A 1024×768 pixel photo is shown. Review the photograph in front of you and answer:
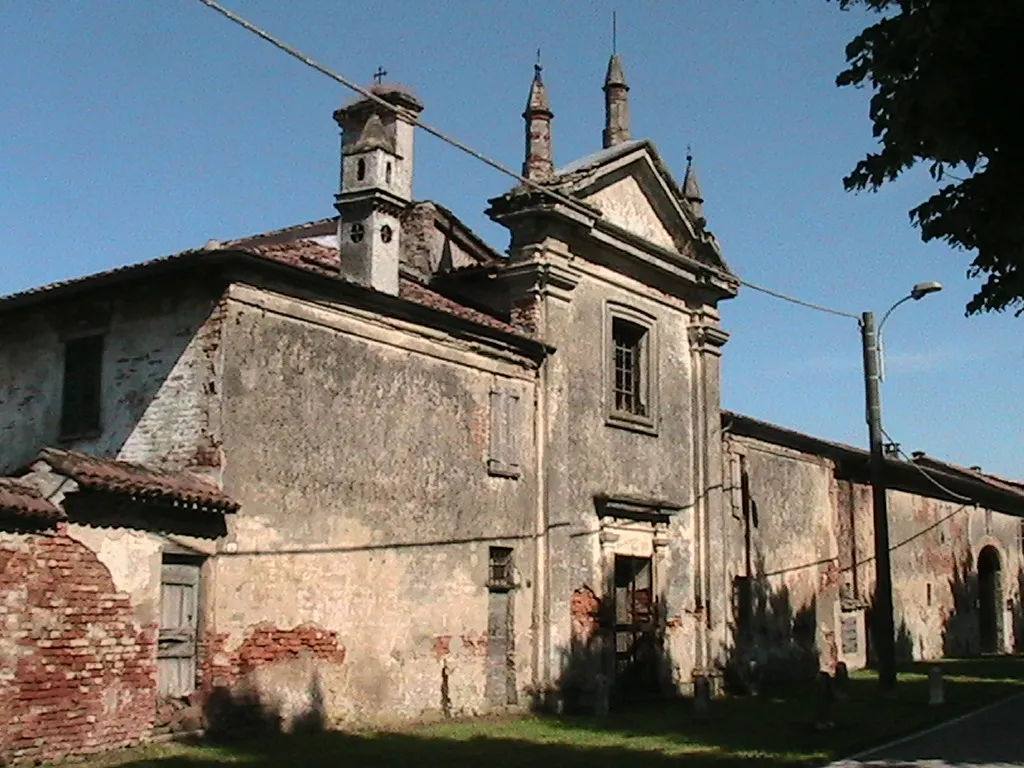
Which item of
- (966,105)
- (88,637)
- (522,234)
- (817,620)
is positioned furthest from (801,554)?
(966,105)

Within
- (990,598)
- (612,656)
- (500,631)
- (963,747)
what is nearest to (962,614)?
(990,598)

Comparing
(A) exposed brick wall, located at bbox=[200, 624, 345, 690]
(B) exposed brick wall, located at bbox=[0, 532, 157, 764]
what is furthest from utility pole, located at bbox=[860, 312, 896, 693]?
(B) exposed brick wall, located at bbox=[0, 532, 157, 764]

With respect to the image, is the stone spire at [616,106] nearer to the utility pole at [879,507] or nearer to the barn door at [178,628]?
the utility pole at [879,507]

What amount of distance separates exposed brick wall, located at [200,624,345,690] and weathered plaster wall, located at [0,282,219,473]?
1.96 m

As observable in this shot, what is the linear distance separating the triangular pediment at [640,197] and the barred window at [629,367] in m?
1.51

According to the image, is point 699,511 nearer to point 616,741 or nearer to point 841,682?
point 841,682

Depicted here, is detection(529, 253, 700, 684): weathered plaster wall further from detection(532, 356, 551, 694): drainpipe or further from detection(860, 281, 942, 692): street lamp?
detection(860, 281, 942, 692): street lamp

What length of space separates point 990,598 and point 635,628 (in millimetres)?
20210

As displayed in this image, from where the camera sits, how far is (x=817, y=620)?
2667 cm

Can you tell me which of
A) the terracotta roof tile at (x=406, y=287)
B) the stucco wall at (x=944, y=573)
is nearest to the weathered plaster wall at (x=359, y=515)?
the terracotta roof tile at (x=406, y=287)

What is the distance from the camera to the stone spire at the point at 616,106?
23516 millimetres

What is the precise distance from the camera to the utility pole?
797 inches

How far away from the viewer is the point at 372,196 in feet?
53.9

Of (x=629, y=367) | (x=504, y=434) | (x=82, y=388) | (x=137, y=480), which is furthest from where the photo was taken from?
(x=629, y=367)
